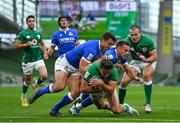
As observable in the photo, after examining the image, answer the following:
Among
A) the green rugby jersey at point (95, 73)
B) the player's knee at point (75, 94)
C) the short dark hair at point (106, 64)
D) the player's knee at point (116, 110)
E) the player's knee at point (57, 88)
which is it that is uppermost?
the short dark hair at point (106, 64)

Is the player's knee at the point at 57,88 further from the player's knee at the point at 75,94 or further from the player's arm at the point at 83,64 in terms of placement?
the player's arm at the point at 83,64

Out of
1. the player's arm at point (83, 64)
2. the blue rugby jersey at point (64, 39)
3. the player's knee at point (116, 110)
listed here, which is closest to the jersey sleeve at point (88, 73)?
the player's arm at point (83, 64)

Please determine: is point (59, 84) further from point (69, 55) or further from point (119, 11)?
point (119, 11)

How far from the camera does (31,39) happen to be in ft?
71.7

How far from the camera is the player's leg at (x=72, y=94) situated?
1705 centimetres

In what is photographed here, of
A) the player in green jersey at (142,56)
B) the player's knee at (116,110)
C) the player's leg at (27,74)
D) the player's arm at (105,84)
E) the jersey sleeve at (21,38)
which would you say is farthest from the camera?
the player's leg at (27,74)

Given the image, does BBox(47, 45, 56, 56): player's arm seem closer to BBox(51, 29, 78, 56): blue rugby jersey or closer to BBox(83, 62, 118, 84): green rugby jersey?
BBox(51, 29, 78, 56): blue rugby jersey

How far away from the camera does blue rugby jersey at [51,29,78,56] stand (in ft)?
70.9

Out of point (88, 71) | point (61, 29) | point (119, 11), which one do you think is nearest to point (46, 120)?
point (88, 71)

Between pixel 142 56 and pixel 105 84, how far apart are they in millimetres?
3023

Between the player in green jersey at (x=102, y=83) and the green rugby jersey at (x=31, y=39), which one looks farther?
the green rugby jersey at (x=31, y=39)

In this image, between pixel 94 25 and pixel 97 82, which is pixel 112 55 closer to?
pixel 97 82

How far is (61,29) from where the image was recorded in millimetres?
21578

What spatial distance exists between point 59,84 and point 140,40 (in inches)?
98.8
